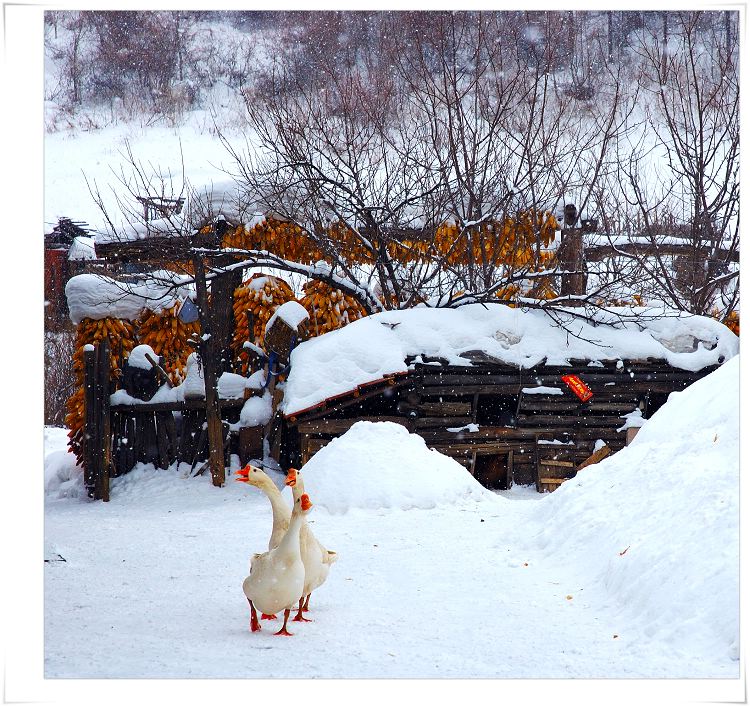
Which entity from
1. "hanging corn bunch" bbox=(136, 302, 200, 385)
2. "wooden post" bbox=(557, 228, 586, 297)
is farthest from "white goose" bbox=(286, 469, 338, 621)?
"hanging corn bunch" bbox=(136, 302, 200, 385)

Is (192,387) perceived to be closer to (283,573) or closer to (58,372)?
(58,372)

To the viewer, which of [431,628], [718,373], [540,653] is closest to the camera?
[540,653]

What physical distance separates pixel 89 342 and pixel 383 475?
800cm

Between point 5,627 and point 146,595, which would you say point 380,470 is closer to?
point 146,595

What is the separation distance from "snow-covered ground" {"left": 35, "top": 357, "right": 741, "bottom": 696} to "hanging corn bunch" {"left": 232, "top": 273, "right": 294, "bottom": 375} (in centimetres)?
661

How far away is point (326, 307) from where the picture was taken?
16625 mm

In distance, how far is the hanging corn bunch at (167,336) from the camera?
1734 cm

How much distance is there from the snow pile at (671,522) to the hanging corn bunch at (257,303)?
955 cm

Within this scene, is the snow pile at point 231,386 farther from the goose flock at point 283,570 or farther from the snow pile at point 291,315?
the goose flock at point 283,570

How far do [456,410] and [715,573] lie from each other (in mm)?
8598

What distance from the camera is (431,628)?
5516 mm

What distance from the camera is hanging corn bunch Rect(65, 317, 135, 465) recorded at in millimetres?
15492

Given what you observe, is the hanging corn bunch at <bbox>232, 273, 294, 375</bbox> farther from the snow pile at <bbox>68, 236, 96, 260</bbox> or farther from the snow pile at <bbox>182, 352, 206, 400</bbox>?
the snow pile at <bbox>68, 236, 96, 260</bbox>
